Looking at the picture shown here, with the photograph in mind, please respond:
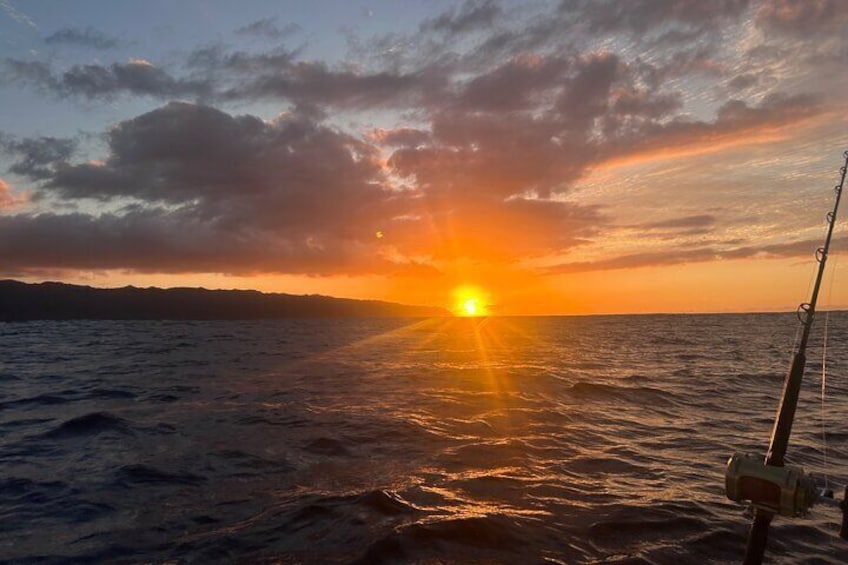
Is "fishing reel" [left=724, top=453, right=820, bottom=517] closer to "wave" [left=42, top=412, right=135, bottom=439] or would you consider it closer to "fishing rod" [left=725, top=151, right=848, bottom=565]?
"fishing rod" [left=725, top=151, right=848, bottom=565]

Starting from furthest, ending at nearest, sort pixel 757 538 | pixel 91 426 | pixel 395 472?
pixel 91 426, pixel 395 472, pixel 757 538

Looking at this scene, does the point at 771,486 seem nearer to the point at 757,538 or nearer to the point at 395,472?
the point at 757,538

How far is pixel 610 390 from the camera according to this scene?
26562 millimetres

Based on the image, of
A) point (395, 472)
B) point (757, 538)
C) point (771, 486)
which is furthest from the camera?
point (395, 472)

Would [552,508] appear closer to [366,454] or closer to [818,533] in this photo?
[818,533]

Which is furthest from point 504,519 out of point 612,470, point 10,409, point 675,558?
point 10,409

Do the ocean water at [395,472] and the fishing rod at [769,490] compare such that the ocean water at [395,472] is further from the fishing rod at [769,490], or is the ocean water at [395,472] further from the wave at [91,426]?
the fishing rod at [769,490]

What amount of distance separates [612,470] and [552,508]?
138 inches

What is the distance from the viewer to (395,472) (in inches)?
495

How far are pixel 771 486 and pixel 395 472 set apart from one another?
886 centimetres

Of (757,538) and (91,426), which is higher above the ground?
(757,538)

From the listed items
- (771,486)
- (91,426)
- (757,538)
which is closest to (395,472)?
(757,538)

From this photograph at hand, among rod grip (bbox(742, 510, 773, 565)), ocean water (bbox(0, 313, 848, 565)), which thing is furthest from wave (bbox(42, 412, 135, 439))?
rod grip (bbox(742, 510, 773, 565))

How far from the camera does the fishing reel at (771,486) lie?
5160 millimetres
